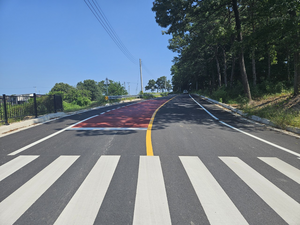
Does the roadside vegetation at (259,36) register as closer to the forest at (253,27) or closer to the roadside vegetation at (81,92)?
the forest at (253,27)

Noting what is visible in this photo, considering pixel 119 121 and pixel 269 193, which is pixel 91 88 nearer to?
pixel 119 121

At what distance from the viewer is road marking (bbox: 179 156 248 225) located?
2418mm

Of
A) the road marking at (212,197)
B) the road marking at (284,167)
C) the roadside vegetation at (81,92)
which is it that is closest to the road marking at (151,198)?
the road marking at (212,197)

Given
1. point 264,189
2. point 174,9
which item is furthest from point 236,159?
point 174,9

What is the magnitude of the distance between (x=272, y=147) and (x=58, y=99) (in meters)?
13.4

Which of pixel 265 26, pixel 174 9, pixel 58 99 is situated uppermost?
pixel 174 9

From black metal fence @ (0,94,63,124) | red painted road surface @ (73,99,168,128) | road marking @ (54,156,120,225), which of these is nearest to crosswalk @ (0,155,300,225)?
road marking @ (54,156,120,225)

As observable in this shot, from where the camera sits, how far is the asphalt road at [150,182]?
249cm

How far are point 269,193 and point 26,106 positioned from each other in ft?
39.2

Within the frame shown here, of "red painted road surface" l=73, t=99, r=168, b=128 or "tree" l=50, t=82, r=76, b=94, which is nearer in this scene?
"red painted road surface" l=73, t=99, r=168, b=128

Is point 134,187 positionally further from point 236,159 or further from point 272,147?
point 272,147

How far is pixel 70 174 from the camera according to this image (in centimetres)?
366

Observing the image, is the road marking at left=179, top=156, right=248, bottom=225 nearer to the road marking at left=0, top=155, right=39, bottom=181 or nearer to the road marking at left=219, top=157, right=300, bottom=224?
the road marking at left=219, top=157, right=300, bottom=224

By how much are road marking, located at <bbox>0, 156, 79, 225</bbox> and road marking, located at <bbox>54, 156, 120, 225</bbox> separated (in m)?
0.60
